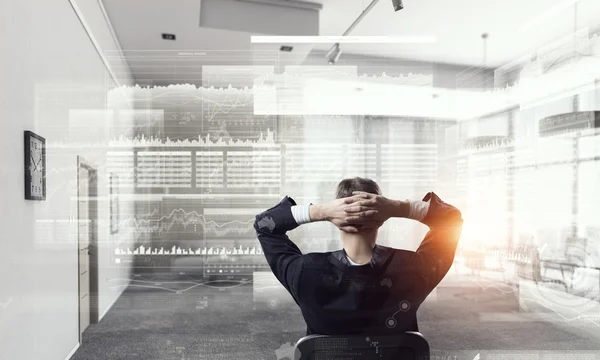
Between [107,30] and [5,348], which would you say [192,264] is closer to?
[5,348]

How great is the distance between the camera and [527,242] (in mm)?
3357

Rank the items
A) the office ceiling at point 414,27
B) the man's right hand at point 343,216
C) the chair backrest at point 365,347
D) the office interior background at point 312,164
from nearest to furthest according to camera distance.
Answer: the chair backrest at point 365,347 < the man's right hand at point 343,216 < the office interior background at point 312,164 < the office ceiling at point 414,27

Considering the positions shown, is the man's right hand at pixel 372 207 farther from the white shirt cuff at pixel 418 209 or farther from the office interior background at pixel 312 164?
the office interior background at pixel 312 164

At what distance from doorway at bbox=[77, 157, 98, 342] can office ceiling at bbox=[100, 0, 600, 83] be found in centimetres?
79

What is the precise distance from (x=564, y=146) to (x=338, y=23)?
1.81 metres

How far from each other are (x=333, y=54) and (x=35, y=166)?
1.94 metres

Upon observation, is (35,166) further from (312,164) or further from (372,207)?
(372,207)

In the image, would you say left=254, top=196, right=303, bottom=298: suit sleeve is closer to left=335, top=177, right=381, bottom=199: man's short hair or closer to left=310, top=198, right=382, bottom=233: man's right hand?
left=310, top=198, right=382, bottom=233: man's right hand

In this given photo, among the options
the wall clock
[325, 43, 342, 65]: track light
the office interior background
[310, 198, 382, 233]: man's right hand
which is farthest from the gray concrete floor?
[310, 198, 382, 233]: man's right hand

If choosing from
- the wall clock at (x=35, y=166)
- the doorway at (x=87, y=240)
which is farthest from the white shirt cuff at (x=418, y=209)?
the doorway at (x=87, y=240)

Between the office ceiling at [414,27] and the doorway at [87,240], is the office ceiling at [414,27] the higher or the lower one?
the higher one

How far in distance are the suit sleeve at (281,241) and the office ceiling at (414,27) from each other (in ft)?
6.98

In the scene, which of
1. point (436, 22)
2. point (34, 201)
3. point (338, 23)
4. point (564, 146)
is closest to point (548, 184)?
point (564, 146)

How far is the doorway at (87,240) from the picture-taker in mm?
3291
